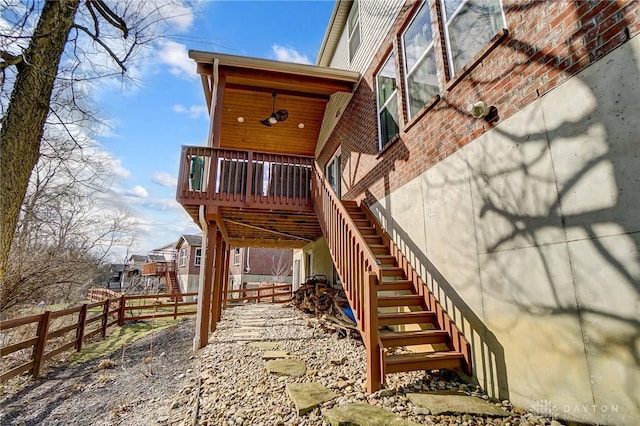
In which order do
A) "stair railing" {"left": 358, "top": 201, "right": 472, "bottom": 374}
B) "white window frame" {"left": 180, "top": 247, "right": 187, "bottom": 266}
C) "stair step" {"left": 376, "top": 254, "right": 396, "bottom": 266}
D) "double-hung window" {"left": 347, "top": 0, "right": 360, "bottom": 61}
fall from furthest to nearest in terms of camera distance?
"white window frame" {"left": 180, "top": 247, "right": 187, "bottom": 266}, "double-hung window" {"left": 347, "top": 0, "right": 360, "bottom": 61}, "stair step" {"left": 376, "top": 254, "right": 396, "bottom": 266}, "stair railing" {"left": 358, "top": 201, "right": 472, "bottom": 374}

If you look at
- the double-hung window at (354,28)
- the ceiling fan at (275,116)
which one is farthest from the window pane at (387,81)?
the ceiling fan at (275,116)

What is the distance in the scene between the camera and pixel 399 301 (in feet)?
13.4

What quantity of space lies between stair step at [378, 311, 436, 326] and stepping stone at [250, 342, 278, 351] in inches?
97.5

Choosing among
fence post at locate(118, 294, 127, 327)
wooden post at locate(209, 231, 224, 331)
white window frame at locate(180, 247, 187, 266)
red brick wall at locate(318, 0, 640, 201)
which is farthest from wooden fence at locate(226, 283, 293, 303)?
white window frame at locate(180, 247, 187, 266)

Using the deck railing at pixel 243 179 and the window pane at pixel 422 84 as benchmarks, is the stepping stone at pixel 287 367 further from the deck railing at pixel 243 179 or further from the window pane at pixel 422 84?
the window pane at pixel 422 84

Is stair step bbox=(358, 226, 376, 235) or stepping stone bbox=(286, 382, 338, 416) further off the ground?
stair step bbox=(358, 226, 376, 235)

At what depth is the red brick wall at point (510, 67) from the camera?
228cm

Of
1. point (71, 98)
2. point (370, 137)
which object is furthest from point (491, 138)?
point (71, 98)

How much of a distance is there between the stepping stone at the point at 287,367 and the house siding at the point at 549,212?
209cm

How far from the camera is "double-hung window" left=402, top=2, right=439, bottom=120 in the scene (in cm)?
468

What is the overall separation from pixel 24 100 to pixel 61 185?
918 cm

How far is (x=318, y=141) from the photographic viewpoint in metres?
11.2

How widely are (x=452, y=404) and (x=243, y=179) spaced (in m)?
5.50

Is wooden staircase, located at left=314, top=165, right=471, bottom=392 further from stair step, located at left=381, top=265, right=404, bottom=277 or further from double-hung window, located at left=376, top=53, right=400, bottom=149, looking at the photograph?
double-hung window, located at left=376, top=53, right=400, bottom=149
